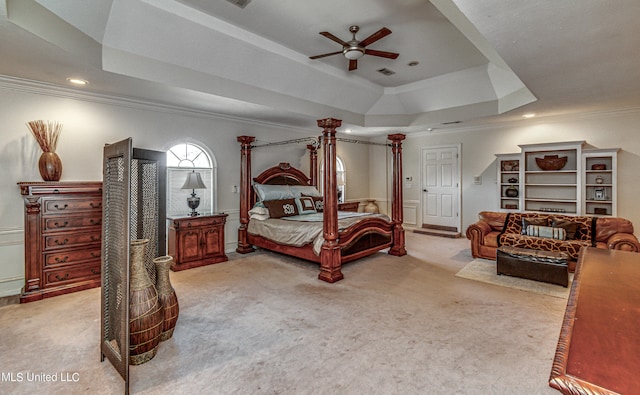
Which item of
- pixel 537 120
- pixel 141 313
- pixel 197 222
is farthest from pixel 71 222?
pixel 537 120

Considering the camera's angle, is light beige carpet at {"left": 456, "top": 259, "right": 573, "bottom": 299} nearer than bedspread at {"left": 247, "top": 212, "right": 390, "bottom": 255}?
Yes

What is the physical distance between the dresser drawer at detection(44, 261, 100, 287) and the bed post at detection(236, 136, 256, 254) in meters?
2.20

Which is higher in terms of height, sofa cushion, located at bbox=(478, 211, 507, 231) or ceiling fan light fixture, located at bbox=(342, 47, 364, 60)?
ceiling fan light fixture, located at bbox=(342, 47, 364, 60)

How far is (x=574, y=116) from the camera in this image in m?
5.61

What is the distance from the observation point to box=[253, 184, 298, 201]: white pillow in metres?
5.50

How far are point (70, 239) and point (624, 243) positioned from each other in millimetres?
6781

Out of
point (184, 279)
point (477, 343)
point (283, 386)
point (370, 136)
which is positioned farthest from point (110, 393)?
point (370, 136)

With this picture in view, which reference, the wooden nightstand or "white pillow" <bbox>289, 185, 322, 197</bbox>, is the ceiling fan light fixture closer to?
"white pillow" <bbox>289, 185, 322, 197</bbox>

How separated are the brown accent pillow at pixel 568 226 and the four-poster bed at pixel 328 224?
2.29m

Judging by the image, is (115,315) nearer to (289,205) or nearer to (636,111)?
(289,205)

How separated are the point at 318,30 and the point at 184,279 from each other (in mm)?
3587

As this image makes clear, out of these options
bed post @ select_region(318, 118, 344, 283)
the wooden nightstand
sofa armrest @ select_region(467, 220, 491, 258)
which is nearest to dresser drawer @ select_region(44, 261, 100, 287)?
the wooden nightstand

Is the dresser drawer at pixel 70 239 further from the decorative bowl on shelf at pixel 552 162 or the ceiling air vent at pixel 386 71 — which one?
the decorative bowl on shelf at pixel 552 162

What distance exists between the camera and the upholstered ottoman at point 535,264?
373cm
